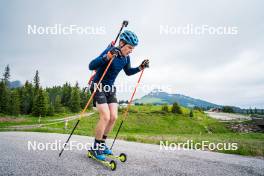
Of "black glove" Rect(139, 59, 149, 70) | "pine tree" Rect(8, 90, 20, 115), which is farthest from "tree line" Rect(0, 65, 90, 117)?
"black glove" Rect(139, 59, 149, 70)

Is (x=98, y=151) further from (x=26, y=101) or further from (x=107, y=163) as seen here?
(x=26, y=101)

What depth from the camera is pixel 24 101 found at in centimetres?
7188

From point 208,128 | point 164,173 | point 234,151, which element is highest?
point 164,173

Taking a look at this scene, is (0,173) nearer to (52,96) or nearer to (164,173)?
(164,173)

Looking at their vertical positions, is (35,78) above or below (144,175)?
above

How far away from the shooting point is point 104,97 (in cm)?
472

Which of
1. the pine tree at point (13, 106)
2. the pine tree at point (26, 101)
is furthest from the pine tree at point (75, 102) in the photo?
the pine tree at point (13, 106)

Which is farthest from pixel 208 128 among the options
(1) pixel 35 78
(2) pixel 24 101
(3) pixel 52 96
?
(3) pixel 52 96

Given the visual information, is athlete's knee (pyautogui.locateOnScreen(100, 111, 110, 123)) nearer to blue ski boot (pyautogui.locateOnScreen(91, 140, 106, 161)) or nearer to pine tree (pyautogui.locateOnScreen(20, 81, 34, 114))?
blue ski boot (pyautogui.locateOnScreen(91, 140, 106, 161))

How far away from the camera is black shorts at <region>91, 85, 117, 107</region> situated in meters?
4.66

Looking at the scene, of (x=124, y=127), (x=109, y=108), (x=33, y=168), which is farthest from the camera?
(x=124, y=127)

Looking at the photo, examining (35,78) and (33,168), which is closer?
(33,168)

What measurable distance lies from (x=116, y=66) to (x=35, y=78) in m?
94.2

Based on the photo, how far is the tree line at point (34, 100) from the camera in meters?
62.8
